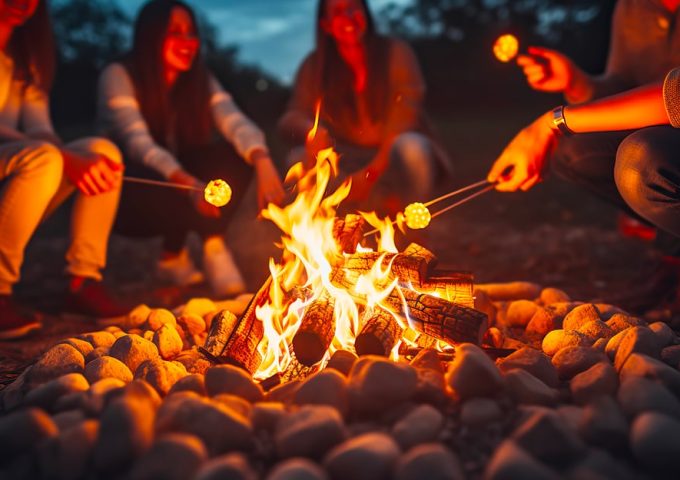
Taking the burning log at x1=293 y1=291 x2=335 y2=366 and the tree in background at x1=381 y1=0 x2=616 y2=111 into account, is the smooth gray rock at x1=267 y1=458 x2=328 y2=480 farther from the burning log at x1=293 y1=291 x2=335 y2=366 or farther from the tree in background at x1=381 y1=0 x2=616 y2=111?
the tree in background at x1=381 y1=0 x2=616 y2=111

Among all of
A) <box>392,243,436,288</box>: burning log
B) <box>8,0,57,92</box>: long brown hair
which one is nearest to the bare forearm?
<box>392,243,436,288</box>: burning log

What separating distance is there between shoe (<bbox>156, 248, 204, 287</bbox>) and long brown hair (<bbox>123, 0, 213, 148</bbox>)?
0.82 metres

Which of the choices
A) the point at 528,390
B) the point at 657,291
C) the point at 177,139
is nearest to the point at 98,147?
the point at 177,139

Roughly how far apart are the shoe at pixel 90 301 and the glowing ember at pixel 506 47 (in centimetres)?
253

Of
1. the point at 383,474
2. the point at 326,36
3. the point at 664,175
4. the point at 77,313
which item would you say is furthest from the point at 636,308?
the point at 77,313

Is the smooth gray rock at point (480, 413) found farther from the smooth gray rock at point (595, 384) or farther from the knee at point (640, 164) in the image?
the knee at point (640, 164)

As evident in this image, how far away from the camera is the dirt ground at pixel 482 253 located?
3608 millimetres

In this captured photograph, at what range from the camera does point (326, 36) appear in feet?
12.8

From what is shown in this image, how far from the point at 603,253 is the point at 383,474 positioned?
3.51 meters

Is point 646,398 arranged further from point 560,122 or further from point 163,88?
point 163,88

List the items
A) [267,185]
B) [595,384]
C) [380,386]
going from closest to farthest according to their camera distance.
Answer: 1. [380,386]
2. [595,384]
3. [267,185]

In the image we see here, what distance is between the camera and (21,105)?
11.0ft

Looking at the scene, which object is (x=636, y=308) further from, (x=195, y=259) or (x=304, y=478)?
(x=195, y=259)

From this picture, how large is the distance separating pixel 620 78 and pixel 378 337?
2.20m
